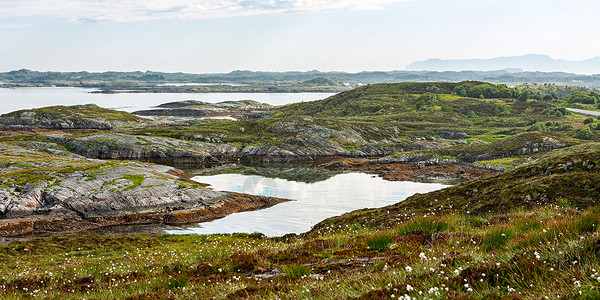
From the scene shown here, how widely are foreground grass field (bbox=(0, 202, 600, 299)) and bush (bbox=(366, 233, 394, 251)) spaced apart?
4cm

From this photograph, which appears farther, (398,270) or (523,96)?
(523,96)

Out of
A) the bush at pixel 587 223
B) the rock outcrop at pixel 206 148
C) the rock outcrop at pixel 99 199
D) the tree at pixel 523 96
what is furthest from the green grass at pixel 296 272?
the tree at pixel 523 96

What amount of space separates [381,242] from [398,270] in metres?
4.45

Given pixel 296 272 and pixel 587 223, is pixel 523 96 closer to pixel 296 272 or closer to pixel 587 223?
pixel 587 223

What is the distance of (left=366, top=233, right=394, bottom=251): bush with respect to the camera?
1299cm

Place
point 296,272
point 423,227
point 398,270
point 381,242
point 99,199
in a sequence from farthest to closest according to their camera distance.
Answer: point 99,199, point 423,227, point 381,242, point 296,272, point 398,270

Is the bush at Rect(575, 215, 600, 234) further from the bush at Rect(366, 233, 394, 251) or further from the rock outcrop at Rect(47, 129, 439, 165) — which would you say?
the rock outcrop at Rect(47, 129, 439, 165)

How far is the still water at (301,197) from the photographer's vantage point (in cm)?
4334

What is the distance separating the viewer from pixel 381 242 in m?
13.2

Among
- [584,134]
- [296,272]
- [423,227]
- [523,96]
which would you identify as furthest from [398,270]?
[523,96]

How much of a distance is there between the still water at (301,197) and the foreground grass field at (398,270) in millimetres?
24488

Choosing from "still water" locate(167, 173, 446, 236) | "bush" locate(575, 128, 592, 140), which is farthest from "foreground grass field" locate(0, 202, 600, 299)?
"bush" locate(575, 128, 592, 140)

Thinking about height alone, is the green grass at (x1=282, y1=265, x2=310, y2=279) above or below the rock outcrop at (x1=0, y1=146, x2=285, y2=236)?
above

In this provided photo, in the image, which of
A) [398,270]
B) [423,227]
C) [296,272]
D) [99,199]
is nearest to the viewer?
[398,270]
